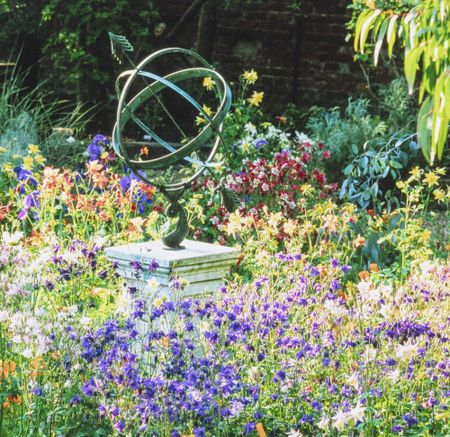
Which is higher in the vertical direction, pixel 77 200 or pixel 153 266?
pixel 153 266

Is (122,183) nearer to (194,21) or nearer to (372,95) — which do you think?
(372,95)

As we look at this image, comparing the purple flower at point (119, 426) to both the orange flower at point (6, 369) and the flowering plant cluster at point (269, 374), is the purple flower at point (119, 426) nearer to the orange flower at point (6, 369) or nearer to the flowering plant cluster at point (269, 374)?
the flowering plant cluster at point (269, 374)

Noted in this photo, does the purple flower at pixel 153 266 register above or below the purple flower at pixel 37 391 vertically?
above

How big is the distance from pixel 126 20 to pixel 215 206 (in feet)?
16.4

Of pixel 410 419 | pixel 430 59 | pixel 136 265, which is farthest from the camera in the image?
pixel 136 265

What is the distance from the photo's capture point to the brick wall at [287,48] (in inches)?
411

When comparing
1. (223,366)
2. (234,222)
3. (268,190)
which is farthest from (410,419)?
(268,190)

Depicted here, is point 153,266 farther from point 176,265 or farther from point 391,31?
point 391,31

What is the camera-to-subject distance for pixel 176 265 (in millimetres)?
4055

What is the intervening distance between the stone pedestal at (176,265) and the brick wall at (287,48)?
6.38 m

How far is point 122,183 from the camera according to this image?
6.11 meters

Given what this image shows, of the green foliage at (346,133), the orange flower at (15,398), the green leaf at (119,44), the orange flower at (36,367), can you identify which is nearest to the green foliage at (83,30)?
the green foliage at (346,133)

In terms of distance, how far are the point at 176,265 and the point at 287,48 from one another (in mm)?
7095

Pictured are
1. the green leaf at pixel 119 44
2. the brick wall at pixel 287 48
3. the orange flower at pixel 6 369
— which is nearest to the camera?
the orange flower at pixel 6 369
